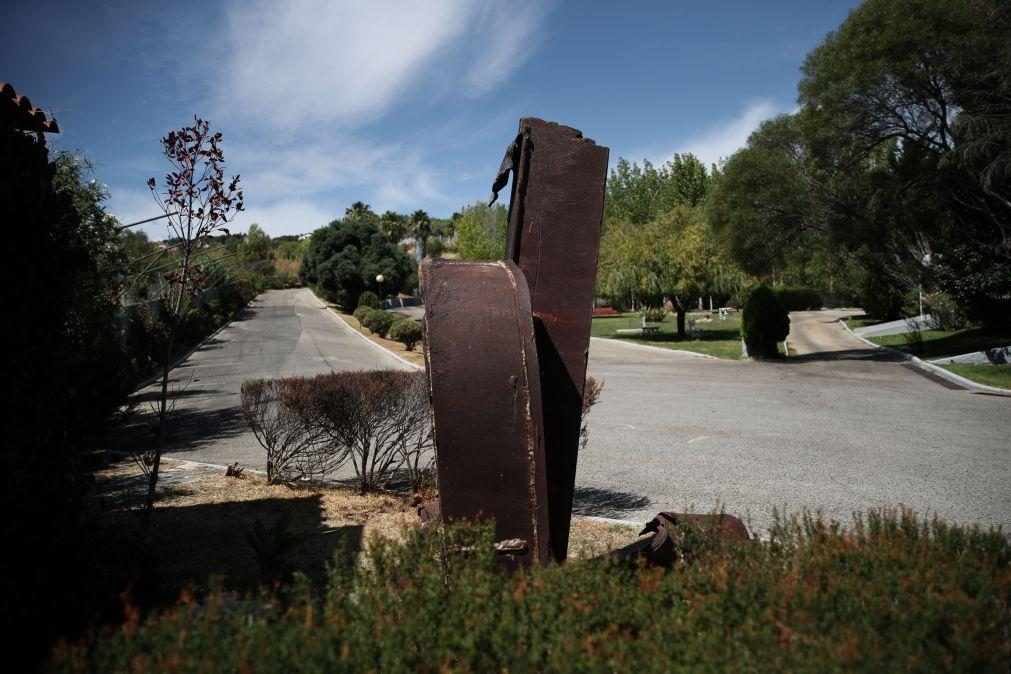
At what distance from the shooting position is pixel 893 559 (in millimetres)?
2461

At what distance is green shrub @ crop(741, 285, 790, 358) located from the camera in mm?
23500

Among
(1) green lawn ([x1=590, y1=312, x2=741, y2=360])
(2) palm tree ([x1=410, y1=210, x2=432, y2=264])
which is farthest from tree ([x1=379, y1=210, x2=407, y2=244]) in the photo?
(1) green lawn ([x1=590, y1=312, x2=741, y2=360])

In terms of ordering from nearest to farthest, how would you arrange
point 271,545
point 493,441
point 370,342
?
1. point 493,441
2. point 271,545
3. point 370,342

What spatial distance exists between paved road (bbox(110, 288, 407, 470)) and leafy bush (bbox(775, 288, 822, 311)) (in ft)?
121

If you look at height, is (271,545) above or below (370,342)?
below

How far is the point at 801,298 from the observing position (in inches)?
2203

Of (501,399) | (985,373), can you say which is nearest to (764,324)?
(985,373)

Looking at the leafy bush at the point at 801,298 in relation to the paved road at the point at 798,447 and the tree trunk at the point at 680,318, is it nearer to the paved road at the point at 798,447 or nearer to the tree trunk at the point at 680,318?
the tree trunk at the point at 680,318

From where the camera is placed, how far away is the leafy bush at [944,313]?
27.2 m

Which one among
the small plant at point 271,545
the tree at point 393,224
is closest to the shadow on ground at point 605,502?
the small plant at point 271,545

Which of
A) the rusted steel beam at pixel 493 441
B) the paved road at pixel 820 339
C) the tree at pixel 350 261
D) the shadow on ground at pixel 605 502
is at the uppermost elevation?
the tree at pixel 350 261

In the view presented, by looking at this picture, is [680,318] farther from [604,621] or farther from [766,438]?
[604,621]

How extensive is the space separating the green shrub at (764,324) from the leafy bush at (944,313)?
8989 mm

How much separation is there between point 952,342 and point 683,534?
25852mm
